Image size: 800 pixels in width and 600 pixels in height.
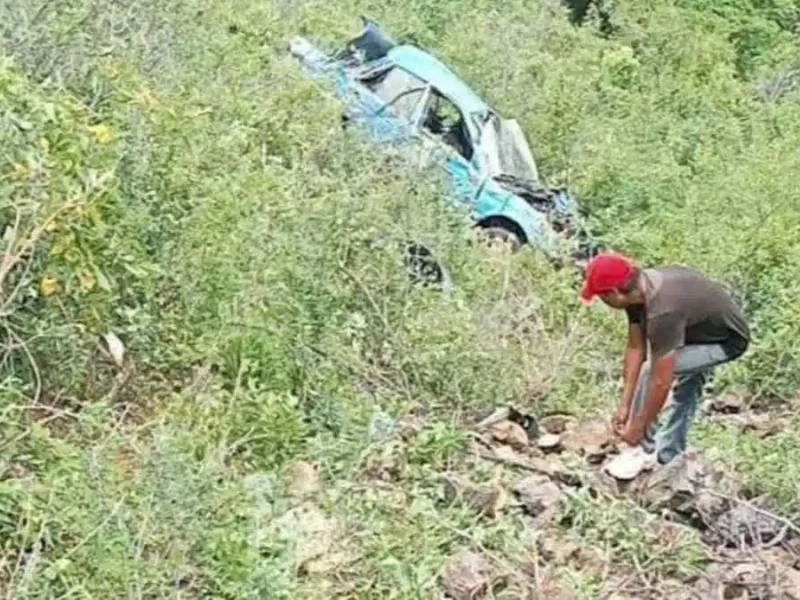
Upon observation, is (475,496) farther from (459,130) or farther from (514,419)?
(459,130)

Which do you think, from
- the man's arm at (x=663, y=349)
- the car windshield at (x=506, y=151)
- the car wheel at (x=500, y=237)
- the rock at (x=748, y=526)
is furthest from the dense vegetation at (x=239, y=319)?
the car windshield at (x=506, y=151)

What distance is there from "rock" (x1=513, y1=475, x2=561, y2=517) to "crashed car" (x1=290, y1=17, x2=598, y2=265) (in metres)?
3.93

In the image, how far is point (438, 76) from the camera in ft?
38.3

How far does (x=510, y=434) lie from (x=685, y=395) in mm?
874

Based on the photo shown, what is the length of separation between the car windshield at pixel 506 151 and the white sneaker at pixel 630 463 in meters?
4.93

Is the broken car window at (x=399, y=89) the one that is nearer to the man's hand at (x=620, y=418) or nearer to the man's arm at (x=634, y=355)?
the man's hand at (x=620, y=418)

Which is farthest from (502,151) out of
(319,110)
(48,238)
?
(48,238)

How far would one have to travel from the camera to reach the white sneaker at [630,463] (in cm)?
644

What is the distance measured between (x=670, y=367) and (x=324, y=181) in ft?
9.07

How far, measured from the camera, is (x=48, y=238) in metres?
5.59

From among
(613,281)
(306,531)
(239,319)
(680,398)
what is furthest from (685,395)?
(306,531)

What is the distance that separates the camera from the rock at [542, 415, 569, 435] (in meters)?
7.12

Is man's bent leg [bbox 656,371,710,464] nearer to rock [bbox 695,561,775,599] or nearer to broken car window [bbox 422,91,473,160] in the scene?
rock [bbox 695,561,775,599]

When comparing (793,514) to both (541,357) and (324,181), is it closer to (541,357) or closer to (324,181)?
(541,357)
